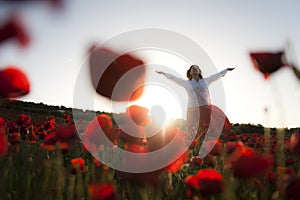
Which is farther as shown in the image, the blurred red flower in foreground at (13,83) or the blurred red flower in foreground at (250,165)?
the blurred red flower in foreground at (250,165)

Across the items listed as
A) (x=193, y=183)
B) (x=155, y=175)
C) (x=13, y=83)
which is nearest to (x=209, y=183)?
(x=193, y=183)

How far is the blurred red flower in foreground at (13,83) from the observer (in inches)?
40.1

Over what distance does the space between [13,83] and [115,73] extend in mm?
336

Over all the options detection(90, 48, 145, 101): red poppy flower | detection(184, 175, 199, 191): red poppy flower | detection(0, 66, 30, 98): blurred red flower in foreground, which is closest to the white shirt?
detection(184, 175, 199, 191): red poppy flower

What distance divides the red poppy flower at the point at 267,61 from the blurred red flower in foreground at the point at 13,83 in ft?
3.09

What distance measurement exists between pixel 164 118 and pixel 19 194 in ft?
2.90

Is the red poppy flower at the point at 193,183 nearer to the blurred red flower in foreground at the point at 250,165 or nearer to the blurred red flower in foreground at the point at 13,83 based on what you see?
the blurred red flower in foreground at the point at 250,165

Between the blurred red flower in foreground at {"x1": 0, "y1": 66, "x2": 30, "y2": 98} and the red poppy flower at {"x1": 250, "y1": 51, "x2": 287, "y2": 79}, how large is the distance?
0.94 meters

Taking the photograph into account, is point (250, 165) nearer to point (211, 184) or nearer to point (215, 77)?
point (211, 184)

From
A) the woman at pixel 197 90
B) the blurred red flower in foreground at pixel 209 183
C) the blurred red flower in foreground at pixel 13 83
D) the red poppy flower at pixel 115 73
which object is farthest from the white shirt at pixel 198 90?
the red poppy flower at pixel 115 73

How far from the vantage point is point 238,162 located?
49.8 inches

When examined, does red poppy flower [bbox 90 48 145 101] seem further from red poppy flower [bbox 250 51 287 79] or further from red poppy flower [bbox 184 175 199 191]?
red poppy flower [bbox 250 51 287 79]

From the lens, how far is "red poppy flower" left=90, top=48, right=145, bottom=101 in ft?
2.87

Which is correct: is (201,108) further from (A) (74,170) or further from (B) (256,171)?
(B) (256,171)
